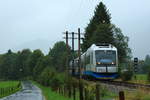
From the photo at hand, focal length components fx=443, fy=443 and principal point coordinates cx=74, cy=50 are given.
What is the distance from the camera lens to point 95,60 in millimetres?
47469

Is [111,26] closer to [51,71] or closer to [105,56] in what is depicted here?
[51,71]

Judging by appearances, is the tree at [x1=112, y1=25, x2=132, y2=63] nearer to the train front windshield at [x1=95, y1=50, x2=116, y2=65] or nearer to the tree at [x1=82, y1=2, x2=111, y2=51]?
the tree at [x1=82, y1=2, x2=111, y2=51]

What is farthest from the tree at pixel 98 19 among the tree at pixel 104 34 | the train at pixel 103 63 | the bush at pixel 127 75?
the train at pixel 103 63

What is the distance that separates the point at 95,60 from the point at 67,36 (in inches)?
824

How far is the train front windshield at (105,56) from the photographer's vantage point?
156 ft

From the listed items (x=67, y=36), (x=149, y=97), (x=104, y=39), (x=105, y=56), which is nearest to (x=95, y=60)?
(x=105, y=56)

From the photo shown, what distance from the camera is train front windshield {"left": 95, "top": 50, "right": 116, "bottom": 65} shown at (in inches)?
1875

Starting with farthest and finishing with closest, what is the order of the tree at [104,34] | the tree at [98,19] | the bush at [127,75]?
the tree at [98,19] < the tree at [104,34] < the bush at [127,75]

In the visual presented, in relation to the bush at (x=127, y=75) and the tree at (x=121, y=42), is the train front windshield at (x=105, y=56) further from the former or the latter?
the tree at (x=121, y=42)

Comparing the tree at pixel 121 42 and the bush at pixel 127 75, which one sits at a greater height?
the tree at pixel 121 42

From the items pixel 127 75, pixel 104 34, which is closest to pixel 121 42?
pixel 104 34

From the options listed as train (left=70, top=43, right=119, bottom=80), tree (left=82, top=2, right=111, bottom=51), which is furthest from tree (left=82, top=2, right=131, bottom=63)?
train (left=70, top=43, right=119, bottom=80)

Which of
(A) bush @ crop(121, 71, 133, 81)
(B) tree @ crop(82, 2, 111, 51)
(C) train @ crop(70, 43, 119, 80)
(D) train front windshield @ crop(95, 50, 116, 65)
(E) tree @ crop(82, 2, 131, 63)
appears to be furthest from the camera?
(B) tree @ crop(82, 2, 111, 51)

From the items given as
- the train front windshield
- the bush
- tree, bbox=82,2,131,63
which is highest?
tree, bbox=82,2,131,63
